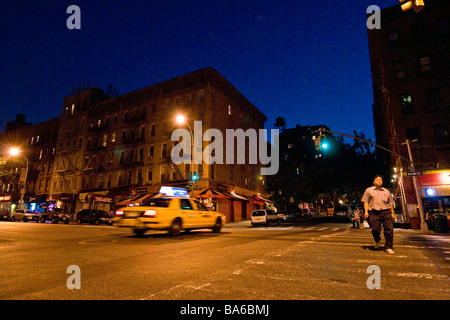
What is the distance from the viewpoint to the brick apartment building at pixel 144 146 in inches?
1281

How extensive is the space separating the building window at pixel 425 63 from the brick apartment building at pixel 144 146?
853 inches

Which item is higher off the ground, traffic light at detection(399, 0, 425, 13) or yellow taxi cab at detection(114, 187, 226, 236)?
traffic light at detection(399, 0, 425, 13)

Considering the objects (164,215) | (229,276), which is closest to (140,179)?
(164,215)

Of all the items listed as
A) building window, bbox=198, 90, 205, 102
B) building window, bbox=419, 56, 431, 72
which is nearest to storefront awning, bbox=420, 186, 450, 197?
building window, bbox=419, 56, 431, 72

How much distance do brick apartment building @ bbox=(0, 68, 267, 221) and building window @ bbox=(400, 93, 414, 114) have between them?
1975 cm

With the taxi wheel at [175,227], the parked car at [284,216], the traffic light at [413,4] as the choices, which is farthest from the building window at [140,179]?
the traffic light at [413,4]

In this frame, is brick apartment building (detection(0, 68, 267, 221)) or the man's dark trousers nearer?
the man's dark trousers

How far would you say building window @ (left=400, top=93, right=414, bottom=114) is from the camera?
23344mm

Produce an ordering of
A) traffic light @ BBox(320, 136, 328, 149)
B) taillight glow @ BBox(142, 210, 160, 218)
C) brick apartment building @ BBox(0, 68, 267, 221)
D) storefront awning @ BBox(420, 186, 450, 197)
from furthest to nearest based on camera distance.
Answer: brick apartment building @ BBox(0, 68, 267, 221)
storefront awning @ BBox(420, 186, 450, 197)
traffic light @ BBox(320, 136, 328, 149)
taillight glow @ BBox(142, 210, 160, 218)

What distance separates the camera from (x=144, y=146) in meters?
36.2

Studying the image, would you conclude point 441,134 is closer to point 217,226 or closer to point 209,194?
point 217,226

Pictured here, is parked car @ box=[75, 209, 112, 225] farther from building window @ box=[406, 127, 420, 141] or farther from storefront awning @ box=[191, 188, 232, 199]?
building window @ box=[406, 127, 420, 141]
